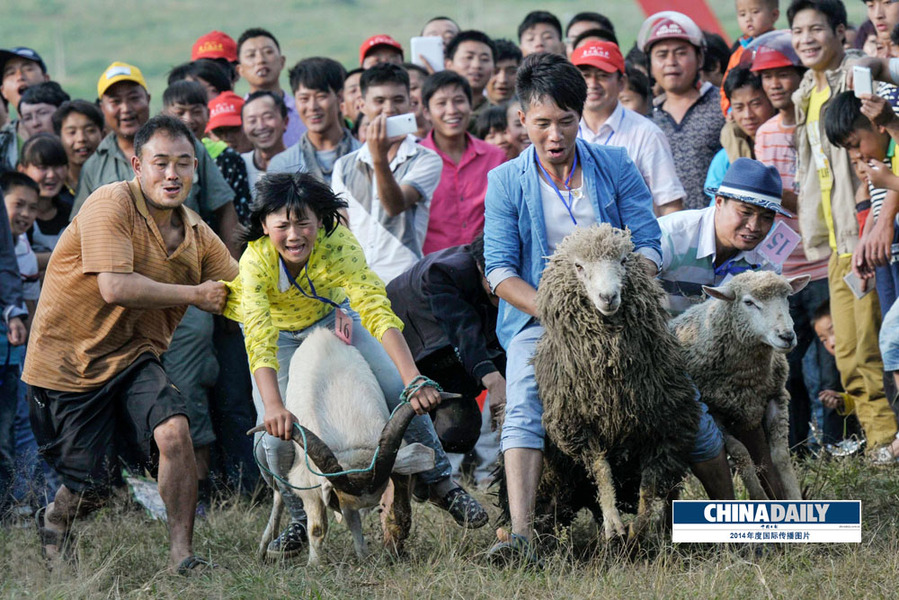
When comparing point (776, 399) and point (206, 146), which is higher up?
point (206, 146)

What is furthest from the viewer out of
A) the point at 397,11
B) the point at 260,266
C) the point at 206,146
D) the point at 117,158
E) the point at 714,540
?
the point at 397,11

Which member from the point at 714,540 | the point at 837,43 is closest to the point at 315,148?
the point at 837,43

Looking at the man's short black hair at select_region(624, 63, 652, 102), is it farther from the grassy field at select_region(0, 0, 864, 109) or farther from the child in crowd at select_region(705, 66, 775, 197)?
the grassy field at select_region(0, 0, 864, 109)

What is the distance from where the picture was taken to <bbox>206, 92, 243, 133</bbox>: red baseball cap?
8.36m

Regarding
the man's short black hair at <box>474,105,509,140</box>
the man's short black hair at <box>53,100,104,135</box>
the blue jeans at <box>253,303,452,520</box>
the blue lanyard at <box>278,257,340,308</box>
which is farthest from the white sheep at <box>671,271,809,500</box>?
the man's short black hair at <box>53,100,104,135</box>

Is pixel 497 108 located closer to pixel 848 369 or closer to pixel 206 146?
pixel 206 146

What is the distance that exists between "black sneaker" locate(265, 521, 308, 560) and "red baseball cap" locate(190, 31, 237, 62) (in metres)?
6.18

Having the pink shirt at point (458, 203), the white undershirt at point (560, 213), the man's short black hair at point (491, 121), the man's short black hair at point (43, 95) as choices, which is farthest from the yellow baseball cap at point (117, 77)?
the white undershirt at point (560, 213)

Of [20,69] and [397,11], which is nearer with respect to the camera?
[20,69]

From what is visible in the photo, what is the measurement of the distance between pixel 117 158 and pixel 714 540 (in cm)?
449

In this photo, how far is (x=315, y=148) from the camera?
309 inches

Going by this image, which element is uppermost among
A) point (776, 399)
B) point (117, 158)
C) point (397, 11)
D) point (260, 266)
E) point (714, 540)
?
point (397, 11)

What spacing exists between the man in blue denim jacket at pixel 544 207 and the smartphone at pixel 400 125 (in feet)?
5.89

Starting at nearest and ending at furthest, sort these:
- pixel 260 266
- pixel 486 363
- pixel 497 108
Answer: pixel 260 266 → pixel 486 363 → pixel 497 108
